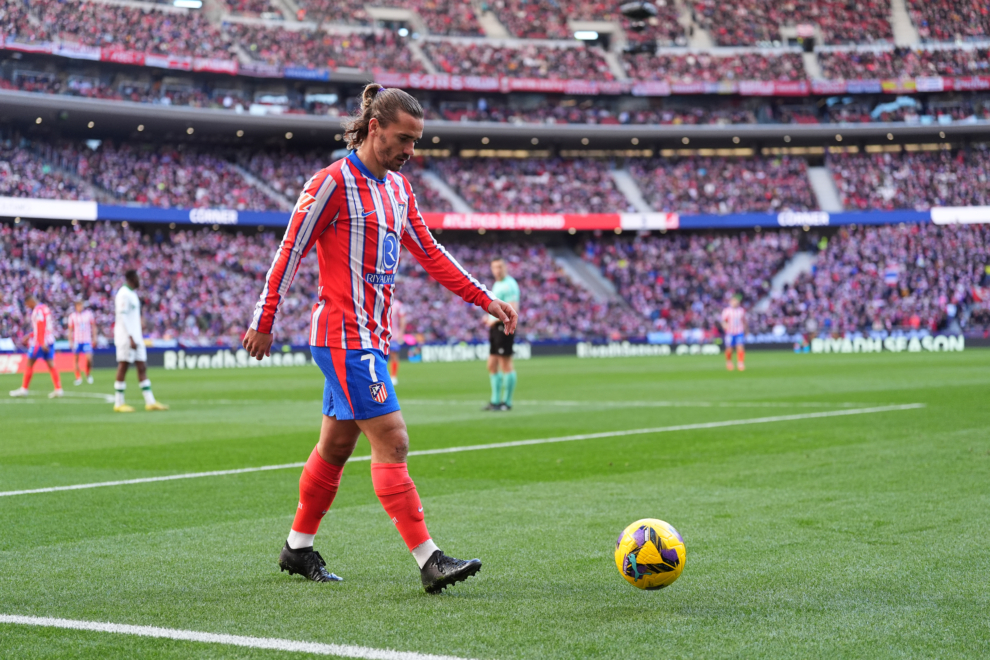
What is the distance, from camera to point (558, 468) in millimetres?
9336

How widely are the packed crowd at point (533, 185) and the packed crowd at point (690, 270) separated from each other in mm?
2767

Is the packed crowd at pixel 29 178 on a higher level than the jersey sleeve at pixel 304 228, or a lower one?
higher

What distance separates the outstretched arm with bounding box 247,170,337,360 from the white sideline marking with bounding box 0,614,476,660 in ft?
4.33

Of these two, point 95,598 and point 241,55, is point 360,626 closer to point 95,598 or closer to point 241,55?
point 95,598

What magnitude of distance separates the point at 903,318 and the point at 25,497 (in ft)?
154

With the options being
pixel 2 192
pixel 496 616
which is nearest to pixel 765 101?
pixel 2 192

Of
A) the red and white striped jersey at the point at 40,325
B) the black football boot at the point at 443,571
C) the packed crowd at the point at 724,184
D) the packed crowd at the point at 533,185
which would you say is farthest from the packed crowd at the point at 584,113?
the black football boot at the point at 443,571

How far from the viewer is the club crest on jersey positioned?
4824mm

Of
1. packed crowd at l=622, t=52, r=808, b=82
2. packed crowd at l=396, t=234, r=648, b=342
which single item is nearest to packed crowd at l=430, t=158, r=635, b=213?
packed crowd at l=396, t=234, r=648, b=342

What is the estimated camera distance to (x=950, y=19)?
60.9 meters

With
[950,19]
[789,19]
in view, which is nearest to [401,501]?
[789,19]

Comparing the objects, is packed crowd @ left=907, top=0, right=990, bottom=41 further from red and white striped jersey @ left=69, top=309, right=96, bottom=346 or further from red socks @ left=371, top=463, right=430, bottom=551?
red socks @ left=371, top=463, right=430, bottom=551

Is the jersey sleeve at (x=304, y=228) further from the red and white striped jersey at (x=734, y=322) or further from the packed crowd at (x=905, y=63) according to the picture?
the packed crowd at (x=905, y=63)

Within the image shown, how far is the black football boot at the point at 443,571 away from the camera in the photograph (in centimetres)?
462
